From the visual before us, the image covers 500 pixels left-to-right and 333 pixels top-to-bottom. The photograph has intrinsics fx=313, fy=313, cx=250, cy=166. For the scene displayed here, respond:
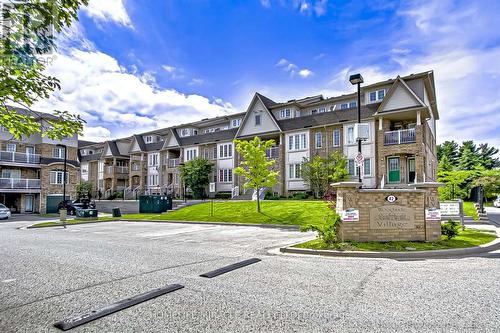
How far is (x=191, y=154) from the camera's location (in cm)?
4453

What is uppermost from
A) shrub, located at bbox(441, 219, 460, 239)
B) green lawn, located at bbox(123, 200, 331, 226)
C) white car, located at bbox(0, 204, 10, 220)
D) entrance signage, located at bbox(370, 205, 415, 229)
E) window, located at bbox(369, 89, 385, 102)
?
window, located at bbox(369, 89, 385, 102)

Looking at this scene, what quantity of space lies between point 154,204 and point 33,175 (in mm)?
19849

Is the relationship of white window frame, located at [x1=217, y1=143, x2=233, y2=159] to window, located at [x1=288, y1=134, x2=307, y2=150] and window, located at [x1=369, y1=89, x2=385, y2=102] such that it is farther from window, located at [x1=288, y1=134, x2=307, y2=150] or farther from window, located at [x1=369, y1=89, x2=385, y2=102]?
window, located at [x1=369, y1=89, x2=385, y2=102]

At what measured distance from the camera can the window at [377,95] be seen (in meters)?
30.7

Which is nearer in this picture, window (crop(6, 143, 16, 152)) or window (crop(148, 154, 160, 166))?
window (crop(6, 143, 16, 152))

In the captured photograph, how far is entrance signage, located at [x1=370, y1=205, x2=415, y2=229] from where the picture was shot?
10000mm

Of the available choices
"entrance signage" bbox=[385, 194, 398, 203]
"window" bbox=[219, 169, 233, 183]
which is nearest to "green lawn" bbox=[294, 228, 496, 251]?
"entrance signage" bbox=[385, 194, 398, 203]

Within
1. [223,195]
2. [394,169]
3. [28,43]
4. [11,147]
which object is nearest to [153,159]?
[223,195]

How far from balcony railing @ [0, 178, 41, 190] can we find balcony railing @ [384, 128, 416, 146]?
3923 cm

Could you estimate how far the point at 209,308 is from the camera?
4.78 m

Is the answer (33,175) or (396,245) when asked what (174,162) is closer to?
(33,175)

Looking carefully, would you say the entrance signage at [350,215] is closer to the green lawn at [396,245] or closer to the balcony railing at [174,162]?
the green lawn at [396,245]

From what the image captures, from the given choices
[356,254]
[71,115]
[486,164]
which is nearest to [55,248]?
[71,115]

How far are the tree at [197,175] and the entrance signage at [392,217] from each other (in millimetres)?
31124
